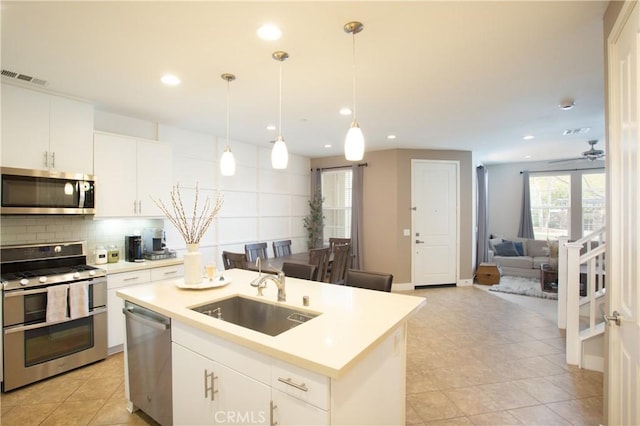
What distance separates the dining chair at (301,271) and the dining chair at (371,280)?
1.50 ft

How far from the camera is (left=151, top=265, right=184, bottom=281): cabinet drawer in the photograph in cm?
346

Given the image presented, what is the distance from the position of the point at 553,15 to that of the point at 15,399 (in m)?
4.83

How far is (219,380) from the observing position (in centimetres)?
160

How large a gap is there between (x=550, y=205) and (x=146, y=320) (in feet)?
30.0

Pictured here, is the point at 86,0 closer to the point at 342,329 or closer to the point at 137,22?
the point at 137,22

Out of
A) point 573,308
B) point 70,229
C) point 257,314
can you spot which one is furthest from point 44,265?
point 573,308

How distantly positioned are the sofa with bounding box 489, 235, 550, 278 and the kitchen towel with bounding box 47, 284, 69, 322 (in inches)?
318

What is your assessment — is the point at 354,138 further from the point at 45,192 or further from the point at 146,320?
the point at 45,192

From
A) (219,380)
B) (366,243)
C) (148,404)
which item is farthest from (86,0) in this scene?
(366,243)

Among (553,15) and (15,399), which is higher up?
(553,15)

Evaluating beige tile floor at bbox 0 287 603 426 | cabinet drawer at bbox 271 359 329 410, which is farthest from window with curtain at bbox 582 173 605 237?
cabinet drawer at bbox 271 359 329 410

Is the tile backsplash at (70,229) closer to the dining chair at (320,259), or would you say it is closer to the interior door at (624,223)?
the dining chair at (320,259)

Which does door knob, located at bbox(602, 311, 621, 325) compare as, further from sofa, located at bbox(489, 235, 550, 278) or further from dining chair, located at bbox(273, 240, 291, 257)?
sofa, located at bbox(489, 235, 550, 278)

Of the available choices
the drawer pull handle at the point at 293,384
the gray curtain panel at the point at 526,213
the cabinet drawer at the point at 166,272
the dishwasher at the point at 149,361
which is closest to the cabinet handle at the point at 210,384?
the dishwasher at the point at 149,361
